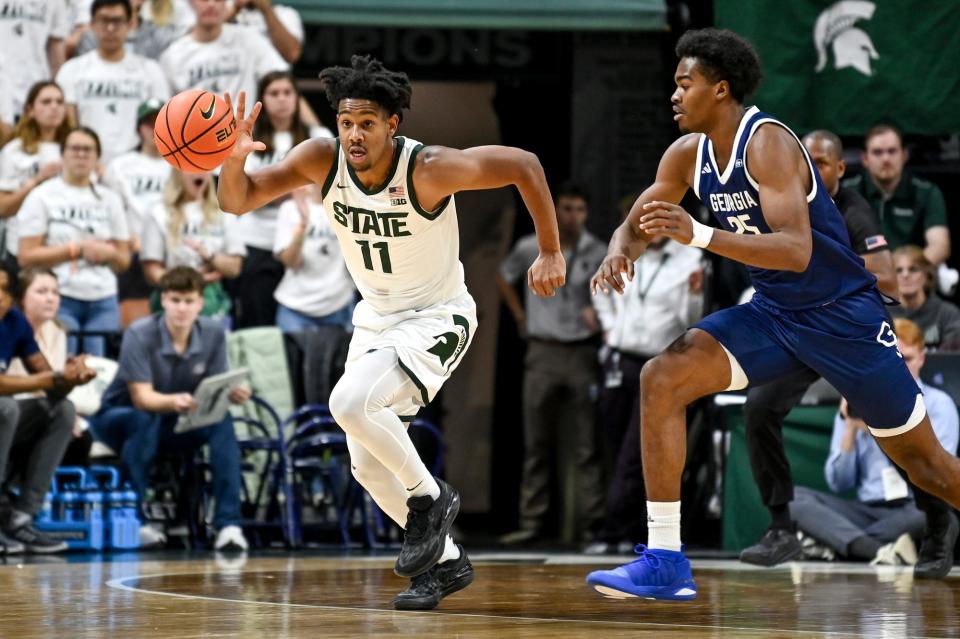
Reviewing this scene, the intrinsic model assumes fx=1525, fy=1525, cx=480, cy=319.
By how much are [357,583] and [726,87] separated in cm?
276

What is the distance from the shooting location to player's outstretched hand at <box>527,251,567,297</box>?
5.54 meters

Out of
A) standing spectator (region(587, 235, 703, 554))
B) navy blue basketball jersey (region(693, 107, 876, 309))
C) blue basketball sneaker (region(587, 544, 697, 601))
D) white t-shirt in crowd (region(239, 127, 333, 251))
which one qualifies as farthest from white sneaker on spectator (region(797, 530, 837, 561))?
white t-shirt in crowd (region(239, 127, 333, 251))

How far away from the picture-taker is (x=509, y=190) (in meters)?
12.9

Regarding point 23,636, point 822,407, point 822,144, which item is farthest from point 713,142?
point 822,407

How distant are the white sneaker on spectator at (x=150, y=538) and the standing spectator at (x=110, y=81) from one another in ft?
8.51

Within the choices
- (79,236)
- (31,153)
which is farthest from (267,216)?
(31,153)

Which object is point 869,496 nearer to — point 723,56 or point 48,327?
point 723,56

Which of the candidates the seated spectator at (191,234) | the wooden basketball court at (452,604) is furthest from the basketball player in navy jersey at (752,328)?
the seated spectator at (191,234)

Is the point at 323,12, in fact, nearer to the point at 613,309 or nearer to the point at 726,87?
the point at 613,309

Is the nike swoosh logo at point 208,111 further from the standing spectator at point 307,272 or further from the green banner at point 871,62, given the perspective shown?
the green banner at point 871,62

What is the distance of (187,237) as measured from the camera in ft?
33.4

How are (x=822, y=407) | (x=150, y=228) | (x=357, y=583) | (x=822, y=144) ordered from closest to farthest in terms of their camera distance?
1. (x=357, y=583)
2. (x=822, y=144)
3. (x=822, y=407)
4. (x=150, y=228)

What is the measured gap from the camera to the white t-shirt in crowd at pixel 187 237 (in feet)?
33.3

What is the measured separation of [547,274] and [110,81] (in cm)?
581
